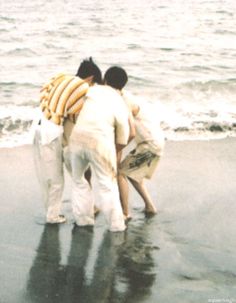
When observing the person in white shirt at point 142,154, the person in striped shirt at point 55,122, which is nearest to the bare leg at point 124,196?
the person in white shirt at point 142,154

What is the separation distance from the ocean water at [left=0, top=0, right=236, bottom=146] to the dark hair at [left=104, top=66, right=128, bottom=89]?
385cm

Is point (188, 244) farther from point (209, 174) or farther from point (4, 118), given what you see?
point (4, 118)

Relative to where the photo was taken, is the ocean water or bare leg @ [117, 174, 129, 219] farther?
the ocean water

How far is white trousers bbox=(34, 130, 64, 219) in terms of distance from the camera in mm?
5496

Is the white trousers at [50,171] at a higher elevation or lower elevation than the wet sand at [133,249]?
higher

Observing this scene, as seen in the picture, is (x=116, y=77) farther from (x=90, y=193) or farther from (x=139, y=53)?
(x=139, y=53)

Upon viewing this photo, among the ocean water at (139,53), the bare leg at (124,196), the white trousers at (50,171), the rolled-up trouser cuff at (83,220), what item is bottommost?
the ocean water at (139,53)

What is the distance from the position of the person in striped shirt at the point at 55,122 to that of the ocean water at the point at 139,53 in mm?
3434

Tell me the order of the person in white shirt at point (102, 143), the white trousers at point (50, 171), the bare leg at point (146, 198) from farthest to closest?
the bare leg at point (146, 198), the white trousers at point (50, 171), the person in white shirt at point (102, 143)

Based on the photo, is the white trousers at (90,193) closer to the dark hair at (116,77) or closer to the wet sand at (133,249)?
the wet sand at (133,249)

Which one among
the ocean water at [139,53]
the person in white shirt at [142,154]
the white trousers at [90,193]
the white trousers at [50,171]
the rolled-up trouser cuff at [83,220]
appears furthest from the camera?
the ocean water at [139,53]

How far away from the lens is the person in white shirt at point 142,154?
229 inches

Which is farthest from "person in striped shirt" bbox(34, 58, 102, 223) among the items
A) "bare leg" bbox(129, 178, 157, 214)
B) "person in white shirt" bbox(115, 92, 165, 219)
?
"bare leg" bbox(129, 178, 157, 214)

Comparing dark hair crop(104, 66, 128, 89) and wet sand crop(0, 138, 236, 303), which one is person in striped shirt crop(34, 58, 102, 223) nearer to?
dark hair crop(104, 66, 128, 89)
